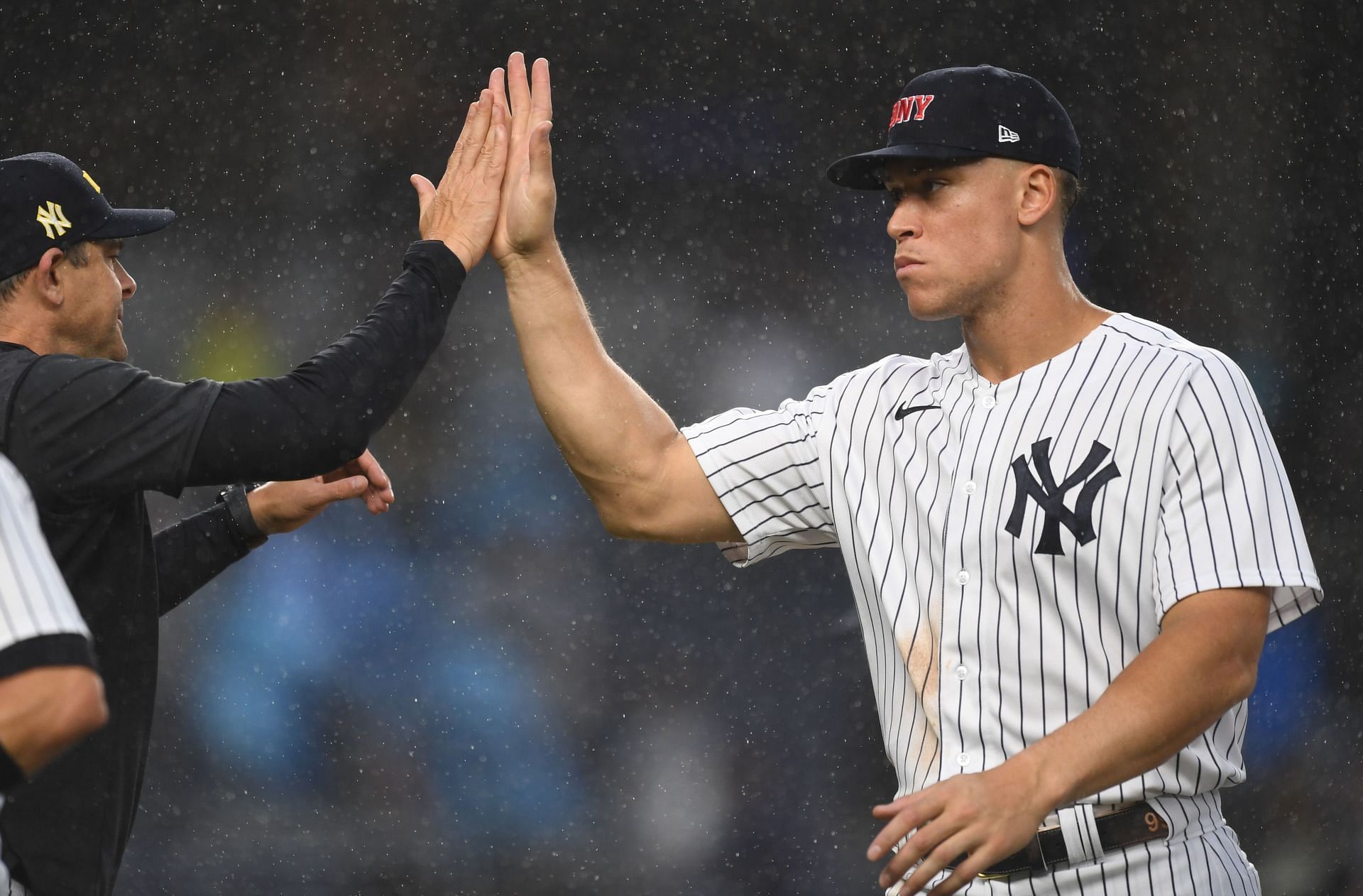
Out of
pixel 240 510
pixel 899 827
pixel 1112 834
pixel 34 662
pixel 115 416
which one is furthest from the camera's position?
pixel 240 510

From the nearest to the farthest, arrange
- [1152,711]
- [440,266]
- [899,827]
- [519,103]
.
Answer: [899,827] → [1152,711] → [440,266] → [519,103]

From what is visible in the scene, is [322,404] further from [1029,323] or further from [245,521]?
[1029,323]

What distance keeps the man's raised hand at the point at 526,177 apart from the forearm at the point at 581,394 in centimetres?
3

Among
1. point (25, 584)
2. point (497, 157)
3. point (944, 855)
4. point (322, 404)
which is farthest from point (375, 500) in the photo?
point (944, 855)

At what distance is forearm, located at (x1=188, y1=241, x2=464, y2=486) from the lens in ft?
7.04

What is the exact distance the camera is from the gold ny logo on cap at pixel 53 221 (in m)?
2.35

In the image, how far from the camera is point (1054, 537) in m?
1.96

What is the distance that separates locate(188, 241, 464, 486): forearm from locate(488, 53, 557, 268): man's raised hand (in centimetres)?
19

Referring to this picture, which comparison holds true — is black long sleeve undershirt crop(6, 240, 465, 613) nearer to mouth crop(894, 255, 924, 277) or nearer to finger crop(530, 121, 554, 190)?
finger crop(530, 121, 554, 190)

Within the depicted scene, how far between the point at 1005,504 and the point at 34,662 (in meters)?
1.34

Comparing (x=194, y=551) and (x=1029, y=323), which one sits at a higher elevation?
(x=1029, y=323)

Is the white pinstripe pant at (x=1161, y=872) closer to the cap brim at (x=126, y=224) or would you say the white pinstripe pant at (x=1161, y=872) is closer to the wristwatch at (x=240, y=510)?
the wristwatch at (x=240, y=510)

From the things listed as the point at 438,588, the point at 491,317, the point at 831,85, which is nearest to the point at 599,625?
the point at 438,588

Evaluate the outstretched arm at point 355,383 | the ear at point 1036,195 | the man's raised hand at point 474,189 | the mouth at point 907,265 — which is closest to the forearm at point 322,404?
the outstretched arm at point 355,383
